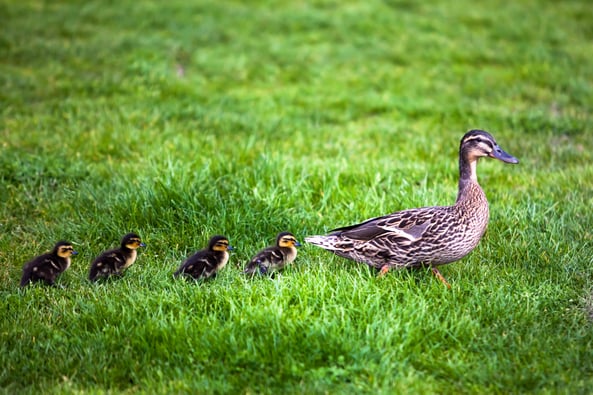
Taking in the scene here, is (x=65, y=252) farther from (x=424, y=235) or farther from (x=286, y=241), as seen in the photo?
(x=424, y=235)

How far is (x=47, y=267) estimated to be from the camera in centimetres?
544

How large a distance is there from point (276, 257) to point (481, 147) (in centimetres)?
184

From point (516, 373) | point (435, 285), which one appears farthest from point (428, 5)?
point (516, 373)

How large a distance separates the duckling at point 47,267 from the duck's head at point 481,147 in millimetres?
3269

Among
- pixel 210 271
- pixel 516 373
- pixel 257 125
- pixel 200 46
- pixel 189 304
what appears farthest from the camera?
pixel 200 46

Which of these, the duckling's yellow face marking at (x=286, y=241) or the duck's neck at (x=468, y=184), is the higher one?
the duck's neck at (x=468, y=184)

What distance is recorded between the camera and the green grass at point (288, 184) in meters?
4.45

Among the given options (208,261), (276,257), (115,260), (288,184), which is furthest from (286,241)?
(288,184)

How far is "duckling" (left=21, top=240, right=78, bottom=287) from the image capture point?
5.43 metres

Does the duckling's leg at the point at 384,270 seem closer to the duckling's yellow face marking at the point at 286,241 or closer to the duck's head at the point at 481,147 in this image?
the duckling's yellow face marking at the point at 286,241

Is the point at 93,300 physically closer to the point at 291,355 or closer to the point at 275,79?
A: the point at 291,355

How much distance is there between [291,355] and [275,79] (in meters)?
7.30

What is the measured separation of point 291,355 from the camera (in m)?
4.41

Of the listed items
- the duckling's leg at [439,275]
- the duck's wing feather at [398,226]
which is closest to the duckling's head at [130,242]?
the duck's wing feather at [398,226]
